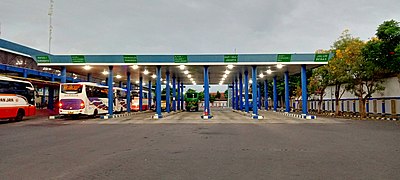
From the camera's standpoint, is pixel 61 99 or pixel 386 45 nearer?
pixel 386 45

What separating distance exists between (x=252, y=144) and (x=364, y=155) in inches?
123

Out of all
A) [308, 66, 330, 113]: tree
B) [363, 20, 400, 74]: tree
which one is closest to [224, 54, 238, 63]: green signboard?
[363, 20, 400, 74]: tree

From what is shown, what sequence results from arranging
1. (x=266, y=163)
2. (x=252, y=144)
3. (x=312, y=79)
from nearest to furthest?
(x=266, y=163)
(x=252, y=144)
(x=312, y=79)

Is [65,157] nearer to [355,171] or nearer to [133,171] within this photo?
[133,171]

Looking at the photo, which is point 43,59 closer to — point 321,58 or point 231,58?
point 231,58

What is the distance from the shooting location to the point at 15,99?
768 inches

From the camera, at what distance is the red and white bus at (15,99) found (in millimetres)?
18453

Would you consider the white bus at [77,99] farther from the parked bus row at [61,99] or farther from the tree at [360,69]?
the tree at [360,69]

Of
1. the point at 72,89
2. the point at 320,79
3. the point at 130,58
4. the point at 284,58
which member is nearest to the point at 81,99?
the point at 72,89

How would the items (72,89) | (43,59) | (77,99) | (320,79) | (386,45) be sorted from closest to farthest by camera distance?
(386,45), (77,99), (72,89), (43,59), (320,79)

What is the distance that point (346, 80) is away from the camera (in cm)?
2361

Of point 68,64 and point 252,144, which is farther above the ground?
point 68,64

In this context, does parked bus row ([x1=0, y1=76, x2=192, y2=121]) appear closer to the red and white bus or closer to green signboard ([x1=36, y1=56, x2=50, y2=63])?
the red and white bus

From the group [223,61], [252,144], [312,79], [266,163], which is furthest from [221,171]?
[312,79]
